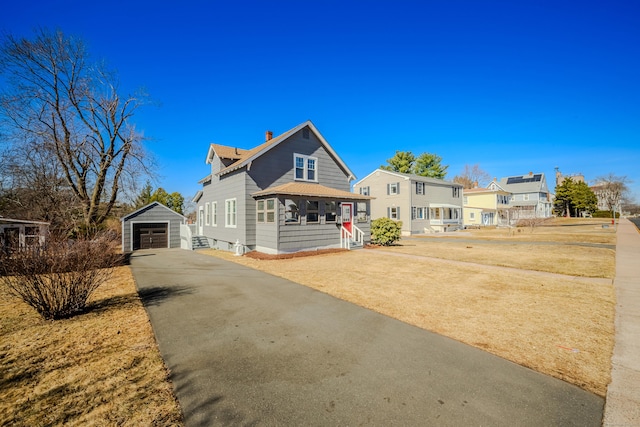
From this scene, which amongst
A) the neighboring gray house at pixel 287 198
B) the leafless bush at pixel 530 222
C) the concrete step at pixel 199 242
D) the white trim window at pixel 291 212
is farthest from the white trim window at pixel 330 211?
the leafless bush at pixel 530 222

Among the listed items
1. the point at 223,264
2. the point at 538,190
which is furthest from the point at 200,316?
the point at 538,190

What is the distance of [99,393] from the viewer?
3.32m

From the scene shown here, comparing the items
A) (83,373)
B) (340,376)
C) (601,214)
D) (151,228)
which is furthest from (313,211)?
(601,214)

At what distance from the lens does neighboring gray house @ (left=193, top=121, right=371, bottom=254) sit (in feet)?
50.1

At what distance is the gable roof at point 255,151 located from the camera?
1631 centimetres

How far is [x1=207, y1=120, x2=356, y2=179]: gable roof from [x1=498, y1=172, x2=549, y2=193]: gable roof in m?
54.2

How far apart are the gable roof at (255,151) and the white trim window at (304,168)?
1.39m

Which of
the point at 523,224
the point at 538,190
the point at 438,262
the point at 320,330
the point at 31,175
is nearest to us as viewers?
the point at 320,330

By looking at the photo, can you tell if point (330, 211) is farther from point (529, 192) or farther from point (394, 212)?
point (529, 192)

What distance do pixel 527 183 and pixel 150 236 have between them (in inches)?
2665

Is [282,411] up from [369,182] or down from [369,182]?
down

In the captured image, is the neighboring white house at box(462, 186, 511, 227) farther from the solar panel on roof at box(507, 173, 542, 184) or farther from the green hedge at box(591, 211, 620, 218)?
the green hedge at box(591, 211, 620, 218)

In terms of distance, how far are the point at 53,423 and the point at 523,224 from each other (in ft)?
142

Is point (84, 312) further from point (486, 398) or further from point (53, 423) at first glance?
point (486, 398)
